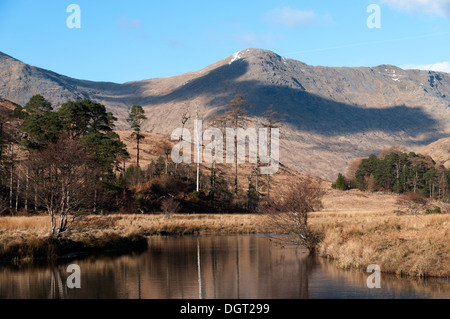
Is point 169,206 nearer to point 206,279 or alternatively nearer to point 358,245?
point 358,245

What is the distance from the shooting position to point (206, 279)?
25.5 meters

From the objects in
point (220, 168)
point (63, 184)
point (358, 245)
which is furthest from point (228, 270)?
point (220, 168)

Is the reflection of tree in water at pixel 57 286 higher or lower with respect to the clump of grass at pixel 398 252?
lower

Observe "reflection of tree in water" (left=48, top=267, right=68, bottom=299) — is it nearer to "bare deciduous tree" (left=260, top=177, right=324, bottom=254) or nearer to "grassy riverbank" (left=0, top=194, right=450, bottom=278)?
"grassy riverbank" (left=0, top=194, right=450, bottom=278)

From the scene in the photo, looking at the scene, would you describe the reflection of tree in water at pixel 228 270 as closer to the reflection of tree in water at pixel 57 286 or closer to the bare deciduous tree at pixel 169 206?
the reflection of tree in water at pixel 57 286

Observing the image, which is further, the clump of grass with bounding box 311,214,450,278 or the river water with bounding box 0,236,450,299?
the clump of grass with bounding box 311,214,450,278

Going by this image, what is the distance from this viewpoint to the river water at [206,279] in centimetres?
2131

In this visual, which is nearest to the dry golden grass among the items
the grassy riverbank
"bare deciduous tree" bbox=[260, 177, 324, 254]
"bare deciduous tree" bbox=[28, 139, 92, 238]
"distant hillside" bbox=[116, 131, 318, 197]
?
the grassy riverbank

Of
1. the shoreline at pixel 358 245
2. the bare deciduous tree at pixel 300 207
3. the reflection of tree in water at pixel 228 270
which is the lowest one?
the reflection of tree in water at pixel 228 270

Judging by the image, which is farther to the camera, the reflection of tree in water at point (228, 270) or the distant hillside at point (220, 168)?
the distant hillside at point (220, 168)

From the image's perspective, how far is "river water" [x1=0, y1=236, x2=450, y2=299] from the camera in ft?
69.9

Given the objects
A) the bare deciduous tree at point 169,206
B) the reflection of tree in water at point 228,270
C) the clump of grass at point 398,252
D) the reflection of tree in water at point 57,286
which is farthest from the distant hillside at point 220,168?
the reflection of tree in water at point 57,286

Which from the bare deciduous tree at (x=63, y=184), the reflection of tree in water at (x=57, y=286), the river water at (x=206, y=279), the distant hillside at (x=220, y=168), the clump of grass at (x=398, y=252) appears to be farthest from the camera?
the distant hillside at (x=220, y=168)
